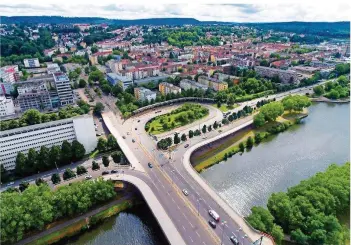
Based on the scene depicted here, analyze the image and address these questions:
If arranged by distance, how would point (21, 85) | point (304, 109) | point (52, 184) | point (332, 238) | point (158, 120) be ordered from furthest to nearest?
point (21, 85)
point (304, 109)
point (158, 120)
point (52, 184)
point (332, 238)

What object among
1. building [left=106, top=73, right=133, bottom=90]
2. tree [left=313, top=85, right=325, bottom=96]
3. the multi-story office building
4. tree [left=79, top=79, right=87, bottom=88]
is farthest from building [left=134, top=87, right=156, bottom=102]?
tree [left=313, top=85, right=325, bottom=96]

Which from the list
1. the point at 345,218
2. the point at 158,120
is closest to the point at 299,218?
the point at 345,218

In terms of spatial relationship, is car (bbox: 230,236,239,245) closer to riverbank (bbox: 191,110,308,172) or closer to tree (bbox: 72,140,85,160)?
riverbank (bbox: 191,110,308,172)

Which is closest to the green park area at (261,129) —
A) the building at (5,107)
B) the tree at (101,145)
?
the tree at (101,145)

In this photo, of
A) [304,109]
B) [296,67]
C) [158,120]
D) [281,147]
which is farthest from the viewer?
[296,67]

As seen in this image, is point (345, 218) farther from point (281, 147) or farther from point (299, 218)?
point (281, 147)

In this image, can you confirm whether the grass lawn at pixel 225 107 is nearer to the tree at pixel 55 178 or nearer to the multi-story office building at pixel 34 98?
the tree at pixel 55 178
